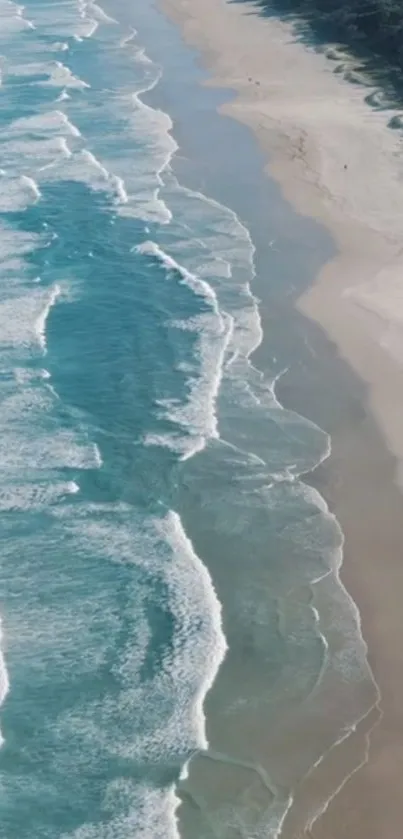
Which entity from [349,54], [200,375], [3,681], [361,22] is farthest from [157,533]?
[361,22]

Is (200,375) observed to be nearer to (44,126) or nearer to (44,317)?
(44,317)

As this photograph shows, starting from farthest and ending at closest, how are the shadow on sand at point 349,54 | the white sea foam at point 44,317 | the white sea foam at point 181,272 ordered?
the shadow on sand at point 349,54 < the white sea foam at point 181,272 < the white sea foam at point 44,317

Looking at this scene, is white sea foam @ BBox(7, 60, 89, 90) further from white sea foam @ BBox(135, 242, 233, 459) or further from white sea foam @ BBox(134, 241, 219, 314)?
white sea foam @ BBox(135, 242, 233, 459)

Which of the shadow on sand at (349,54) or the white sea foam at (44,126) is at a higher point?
the shadow on sand at (349,54)

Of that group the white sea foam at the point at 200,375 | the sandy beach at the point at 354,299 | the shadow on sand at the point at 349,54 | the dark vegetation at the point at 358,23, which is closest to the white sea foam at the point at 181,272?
the white sea foam at the point at 200,375

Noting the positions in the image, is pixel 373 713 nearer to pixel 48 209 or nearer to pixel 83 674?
pixel 83 674

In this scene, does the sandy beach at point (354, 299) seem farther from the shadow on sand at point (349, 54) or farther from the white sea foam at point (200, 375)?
the white sea foam at point (200, 375)
